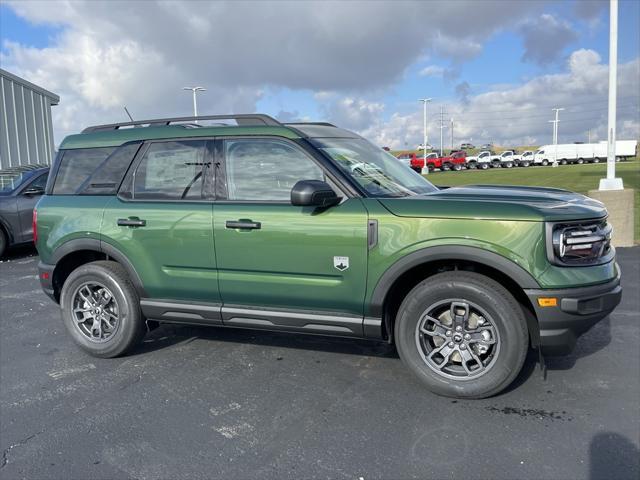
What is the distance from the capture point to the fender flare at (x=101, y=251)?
14.5 feet

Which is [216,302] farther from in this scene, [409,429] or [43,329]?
[43,329]

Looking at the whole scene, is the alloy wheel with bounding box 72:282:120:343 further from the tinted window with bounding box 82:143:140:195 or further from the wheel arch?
the wheel arch

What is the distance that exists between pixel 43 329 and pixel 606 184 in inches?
358

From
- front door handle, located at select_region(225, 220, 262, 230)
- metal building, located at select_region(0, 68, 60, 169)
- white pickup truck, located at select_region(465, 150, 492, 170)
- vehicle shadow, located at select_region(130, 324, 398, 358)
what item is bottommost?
vehicle shadow, located at select_region(130, 324, 398, 358)

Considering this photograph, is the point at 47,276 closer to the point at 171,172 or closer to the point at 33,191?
the point at 171,172

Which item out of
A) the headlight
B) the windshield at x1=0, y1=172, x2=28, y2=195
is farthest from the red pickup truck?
the headlight

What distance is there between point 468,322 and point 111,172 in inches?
128

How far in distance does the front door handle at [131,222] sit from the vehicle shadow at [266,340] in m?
1.22

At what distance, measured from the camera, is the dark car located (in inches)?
379

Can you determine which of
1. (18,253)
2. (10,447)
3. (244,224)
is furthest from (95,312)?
(18,253)

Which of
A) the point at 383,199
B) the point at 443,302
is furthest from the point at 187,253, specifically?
the point at 443,302

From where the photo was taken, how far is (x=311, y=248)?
3752 millimetres

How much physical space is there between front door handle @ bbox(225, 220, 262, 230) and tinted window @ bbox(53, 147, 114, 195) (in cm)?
154

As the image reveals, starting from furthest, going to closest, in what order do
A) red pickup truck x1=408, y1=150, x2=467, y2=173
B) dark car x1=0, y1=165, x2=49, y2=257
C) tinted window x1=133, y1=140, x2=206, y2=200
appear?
red pickup truck x1=408, y1=150, x2=467, y2=173
dark car x1=0, y1=165, x2=49, y2=257
tinted window x1=133, y1=140, x2=206, y2=200
